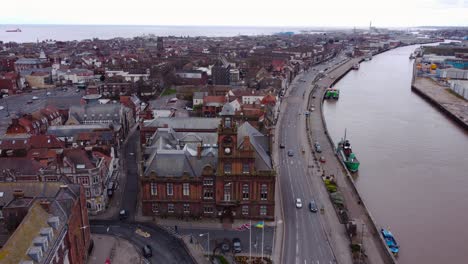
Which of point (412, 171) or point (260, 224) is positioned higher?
point (260, 224)

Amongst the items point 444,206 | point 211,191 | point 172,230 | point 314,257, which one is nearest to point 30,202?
point 172,230

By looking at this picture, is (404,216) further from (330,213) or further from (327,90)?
(327,90)

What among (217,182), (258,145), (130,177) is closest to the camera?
(217,182)

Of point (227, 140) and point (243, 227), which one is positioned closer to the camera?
point (243, 227)

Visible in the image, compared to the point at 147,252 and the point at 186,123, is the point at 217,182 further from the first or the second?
the point at 186,123

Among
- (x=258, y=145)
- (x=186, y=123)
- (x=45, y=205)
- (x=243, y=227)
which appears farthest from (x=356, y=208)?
(x=45, y=205)

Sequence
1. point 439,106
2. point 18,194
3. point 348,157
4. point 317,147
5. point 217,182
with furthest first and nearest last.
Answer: point 439,106
point 317,147
point 348,157
point 217,182
point 18,194
